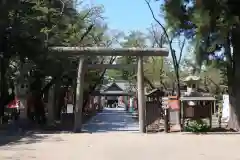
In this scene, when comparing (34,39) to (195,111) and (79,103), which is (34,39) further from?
(195,111)

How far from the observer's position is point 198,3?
18.5m

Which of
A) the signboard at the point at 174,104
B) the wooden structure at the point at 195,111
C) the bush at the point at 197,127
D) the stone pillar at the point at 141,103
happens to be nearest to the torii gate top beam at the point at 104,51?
the stone pillar at the point at 141,103

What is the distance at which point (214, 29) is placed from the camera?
1966cm

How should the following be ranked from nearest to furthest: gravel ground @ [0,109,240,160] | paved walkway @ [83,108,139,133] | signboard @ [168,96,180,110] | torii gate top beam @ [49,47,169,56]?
gravel ground @ [0,109,240,160] → torii gate top beam @ [49,47,169,56] → signboard @ [168,96,180,110] → paved walkway @ [83,108,139,133]

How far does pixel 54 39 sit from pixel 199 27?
9.58 m

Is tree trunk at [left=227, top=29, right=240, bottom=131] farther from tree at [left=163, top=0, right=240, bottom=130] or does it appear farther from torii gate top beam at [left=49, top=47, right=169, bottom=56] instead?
torii gate top beam at [left=49, top=47, right=169, bottom=56]

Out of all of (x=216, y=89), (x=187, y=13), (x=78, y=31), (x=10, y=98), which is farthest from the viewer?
(x=216, y=89)

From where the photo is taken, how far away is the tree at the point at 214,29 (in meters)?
18.8

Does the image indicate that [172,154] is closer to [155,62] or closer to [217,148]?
[217,148]

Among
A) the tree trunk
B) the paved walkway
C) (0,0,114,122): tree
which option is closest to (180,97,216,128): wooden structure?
the tree trunk

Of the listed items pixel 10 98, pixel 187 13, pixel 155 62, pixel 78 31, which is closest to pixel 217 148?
pixel 187 13

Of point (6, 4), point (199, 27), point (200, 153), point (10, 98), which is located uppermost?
point (6, 4)

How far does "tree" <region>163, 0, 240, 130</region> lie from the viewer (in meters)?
18.8

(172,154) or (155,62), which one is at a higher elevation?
(155,62)
